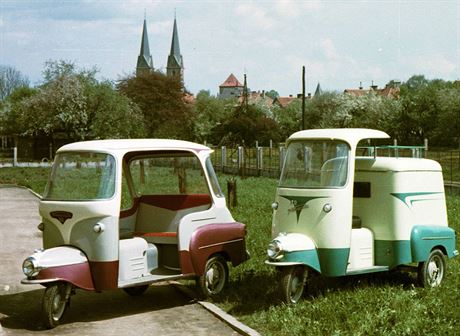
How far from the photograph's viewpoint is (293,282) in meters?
8.62

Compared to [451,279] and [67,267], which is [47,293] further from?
[451,279]

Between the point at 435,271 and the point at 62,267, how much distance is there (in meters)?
4.76

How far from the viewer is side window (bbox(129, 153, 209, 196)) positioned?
9969 millimetres

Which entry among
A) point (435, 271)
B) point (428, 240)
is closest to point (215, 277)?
point (428, 240)

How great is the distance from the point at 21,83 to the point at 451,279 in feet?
329

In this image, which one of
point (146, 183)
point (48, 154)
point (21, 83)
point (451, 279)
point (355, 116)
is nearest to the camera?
point (451, 279)

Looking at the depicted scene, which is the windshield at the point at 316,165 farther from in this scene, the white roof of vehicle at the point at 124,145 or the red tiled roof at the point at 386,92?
the red tiled roof at the point at 386,92

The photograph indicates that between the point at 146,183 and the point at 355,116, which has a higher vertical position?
the point at 355,116

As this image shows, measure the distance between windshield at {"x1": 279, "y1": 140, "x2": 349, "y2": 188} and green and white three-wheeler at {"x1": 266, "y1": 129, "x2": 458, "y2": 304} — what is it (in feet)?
0.04

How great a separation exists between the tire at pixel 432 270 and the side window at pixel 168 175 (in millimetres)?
2926

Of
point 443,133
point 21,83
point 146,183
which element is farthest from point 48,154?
point 146,183

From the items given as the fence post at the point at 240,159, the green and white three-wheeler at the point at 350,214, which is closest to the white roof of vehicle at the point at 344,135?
the green and white three-wheeler at the point at 350,214

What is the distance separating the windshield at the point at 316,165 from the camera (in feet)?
29.1

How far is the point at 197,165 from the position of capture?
32.4ft
